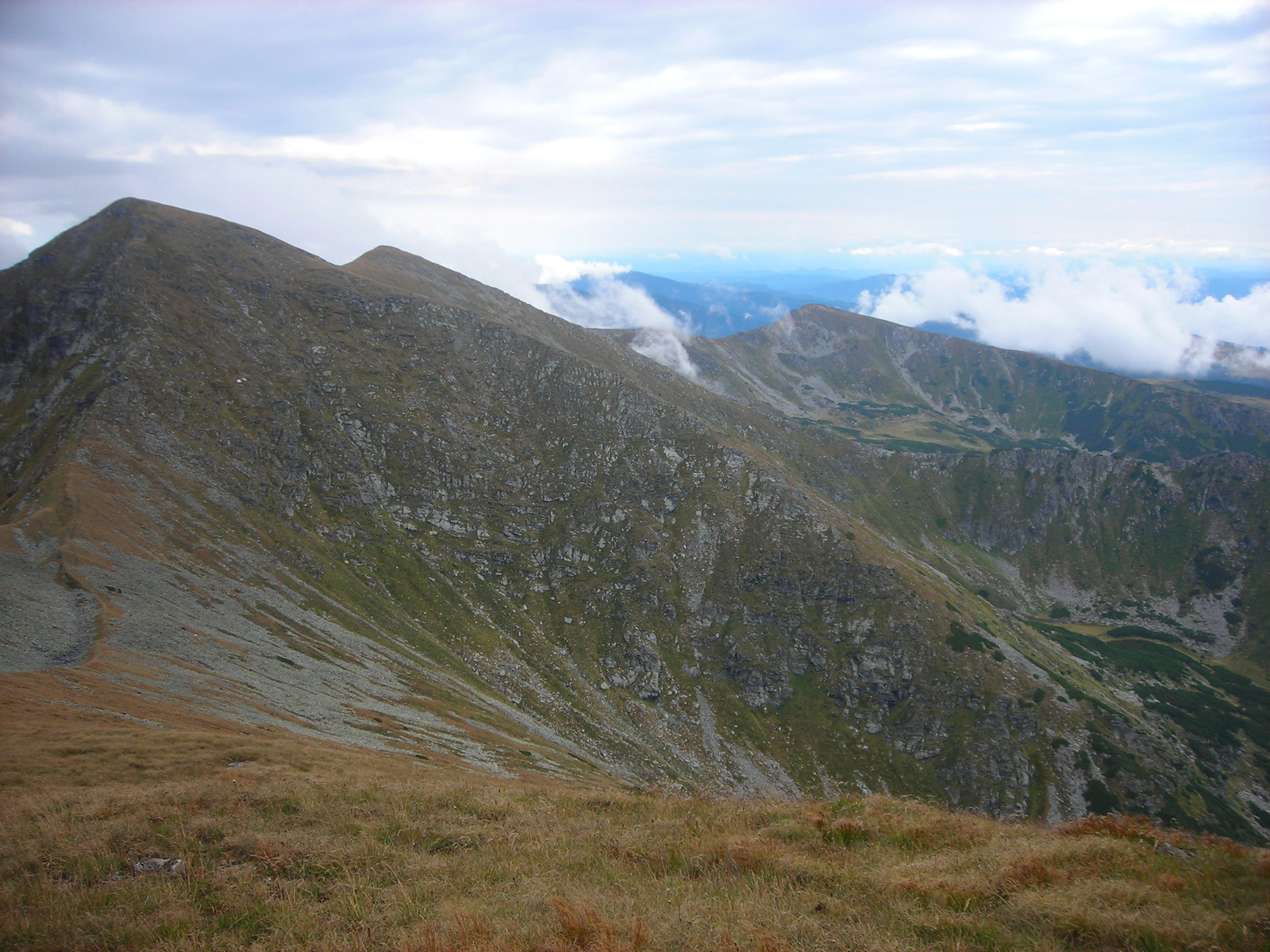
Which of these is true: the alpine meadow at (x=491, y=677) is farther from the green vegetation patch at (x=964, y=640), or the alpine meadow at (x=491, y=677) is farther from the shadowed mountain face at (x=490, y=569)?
the green vegetation patch at (x=964, y=640)

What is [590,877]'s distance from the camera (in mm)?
12875

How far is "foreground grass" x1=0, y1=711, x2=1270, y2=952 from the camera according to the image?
10.1 metres

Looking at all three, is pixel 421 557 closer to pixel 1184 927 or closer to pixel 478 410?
pixel 478 410

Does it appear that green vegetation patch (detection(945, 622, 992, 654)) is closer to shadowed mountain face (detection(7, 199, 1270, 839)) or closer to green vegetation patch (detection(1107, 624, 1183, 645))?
shadowed mountain face (detection(7, 199, 1270, 839))

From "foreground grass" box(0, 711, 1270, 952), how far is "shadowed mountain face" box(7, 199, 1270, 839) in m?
47.4

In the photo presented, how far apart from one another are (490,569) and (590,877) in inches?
4768

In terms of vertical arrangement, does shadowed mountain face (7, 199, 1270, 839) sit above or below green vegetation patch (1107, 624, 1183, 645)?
above

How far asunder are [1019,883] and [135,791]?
24.9m

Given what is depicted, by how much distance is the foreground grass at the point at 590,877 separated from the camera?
1008 cm

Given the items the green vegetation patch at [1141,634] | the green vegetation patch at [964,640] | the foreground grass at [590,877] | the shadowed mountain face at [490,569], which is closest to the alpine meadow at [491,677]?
the foreground grass at [590,877]

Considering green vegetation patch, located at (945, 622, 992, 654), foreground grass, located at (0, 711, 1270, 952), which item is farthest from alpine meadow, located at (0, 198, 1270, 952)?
green vegetation patch, located at (945, 622, 992, 654)

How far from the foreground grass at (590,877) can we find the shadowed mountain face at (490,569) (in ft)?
155

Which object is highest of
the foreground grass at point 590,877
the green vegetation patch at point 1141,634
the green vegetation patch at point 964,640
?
the foreground grass at point 590,877

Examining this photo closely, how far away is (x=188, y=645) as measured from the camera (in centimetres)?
6456
